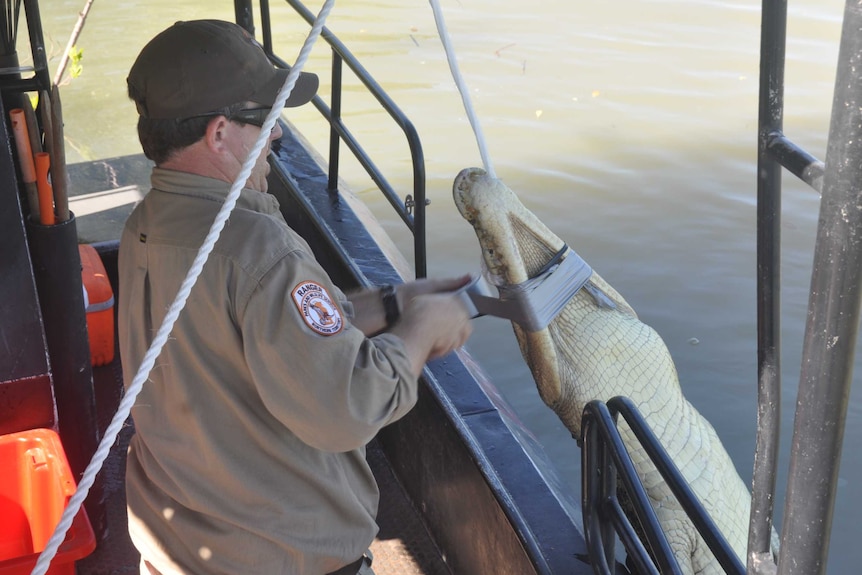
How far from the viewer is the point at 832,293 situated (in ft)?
3.07

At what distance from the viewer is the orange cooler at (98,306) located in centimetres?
363

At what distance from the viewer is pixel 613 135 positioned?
9.20 meters

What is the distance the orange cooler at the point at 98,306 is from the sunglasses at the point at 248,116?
217 centimetres

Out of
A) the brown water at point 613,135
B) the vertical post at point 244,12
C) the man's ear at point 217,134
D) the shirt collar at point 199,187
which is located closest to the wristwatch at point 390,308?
the shirt collar at point 199,187

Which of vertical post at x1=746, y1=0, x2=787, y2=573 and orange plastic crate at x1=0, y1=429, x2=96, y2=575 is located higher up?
vertical post at x1=746, y1=0, x2=787, y2=573

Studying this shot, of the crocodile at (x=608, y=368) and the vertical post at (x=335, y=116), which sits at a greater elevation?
the vertical post at (x=335, y=116)

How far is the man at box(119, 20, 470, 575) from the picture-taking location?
149 cm

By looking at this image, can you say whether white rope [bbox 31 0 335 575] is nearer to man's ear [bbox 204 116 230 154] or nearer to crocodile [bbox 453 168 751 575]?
man's ear [bbox 204 116 230 154]

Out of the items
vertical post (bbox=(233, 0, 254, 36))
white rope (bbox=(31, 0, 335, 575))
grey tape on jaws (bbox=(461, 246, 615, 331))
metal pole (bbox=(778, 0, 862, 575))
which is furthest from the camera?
vertical post (bbox=(233, 0, 254, 36))

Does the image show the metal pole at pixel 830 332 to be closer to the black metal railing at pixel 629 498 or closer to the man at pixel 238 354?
the black metal railing at pixel 629 498

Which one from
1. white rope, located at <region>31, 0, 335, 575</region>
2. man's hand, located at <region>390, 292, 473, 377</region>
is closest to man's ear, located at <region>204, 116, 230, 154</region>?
white rope, located at <region>31, 0, 335, 575</region>

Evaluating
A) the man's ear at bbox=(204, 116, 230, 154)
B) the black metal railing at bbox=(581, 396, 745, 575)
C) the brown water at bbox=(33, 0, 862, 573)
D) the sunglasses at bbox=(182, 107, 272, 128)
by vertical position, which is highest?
the sunglasses at bbox=(182, 107, 272, 128)

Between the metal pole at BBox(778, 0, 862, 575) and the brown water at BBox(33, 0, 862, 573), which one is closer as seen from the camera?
the metal pole at BBox(778, 0, 862, 575)

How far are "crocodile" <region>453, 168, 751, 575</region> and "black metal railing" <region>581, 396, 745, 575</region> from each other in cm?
84
